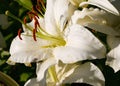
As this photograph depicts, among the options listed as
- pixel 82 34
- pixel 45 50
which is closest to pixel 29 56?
pixel 45 50

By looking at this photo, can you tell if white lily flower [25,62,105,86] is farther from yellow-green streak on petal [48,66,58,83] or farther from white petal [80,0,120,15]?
white petal [80,0,120,15]

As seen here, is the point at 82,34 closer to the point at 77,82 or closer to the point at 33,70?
the point at 77,82

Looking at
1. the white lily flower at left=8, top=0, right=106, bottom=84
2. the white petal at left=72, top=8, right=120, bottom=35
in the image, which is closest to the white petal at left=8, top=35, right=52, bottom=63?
the white lily flower at left=8, top=0, right=106, bottom=84

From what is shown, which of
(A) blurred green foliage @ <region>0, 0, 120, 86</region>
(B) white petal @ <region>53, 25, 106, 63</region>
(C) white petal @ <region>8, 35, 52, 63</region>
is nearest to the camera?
(B) white petal @ <region>53, 25, 106, 63</region>

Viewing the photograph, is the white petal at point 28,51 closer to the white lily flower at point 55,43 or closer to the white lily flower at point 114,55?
the white lily flower at point 55,43

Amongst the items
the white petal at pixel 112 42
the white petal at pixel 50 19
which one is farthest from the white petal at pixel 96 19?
the white petal at pixel 50 19
